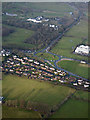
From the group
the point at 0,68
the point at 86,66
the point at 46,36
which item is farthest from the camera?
the point at 46,36

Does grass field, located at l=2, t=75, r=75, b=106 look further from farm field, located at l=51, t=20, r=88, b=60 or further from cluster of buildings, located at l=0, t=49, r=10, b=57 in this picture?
farm field, located at l=51, t=20, r=88, b=60

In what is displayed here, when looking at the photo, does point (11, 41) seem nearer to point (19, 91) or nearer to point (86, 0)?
point (19, 91)

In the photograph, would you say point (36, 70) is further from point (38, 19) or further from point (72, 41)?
point (38, 19)

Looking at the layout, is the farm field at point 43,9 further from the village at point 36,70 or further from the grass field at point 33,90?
the grass field at point 33,90

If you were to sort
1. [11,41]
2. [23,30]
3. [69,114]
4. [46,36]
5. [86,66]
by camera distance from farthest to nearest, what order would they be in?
1. [23,30]
2. [46,36]
3. [11,41]
4. [86,66]
5. [69,114]

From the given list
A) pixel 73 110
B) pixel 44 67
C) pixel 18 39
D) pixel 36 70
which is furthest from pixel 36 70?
pixel 18 39

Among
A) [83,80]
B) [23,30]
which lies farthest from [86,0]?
[83,80]

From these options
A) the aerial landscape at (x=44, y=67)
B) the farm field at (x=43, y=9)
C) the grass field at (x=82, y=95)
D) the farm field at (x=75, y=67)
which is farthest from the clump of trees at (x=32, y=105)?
the farm field at (x=43, y=9)
